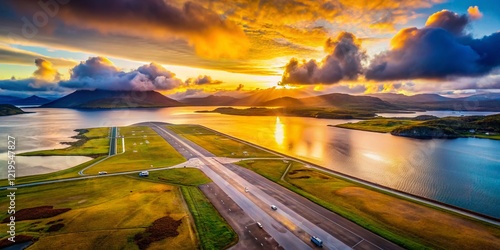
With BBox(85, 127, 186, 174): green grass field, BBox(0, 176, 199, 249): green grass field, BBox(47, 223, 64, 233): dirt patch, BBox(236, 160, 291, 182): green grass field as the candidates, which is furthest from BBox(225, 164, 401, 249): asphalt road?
BBox(85, 127, 186, 174): green grass field

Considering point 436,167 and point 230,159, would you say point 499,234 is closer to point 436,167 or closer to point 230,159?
point 436,167

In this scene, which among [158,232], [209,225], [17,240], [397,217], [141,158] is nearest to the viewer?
[17,240]

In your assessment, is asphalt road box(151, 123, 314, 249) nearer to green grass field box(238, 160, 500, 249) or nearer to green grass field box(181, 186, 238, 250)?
green grass field box(181, 186, 238, 250)

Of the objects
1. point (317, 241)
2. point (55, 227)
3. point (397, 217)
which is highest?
point (397, 217)

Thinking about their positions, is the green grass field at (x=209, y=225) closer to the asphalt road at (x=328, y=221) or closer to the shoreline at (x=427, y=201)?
the asphalt road at (x=328, y=221)

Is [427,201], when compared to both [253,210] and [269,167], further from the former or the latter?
[269,167]

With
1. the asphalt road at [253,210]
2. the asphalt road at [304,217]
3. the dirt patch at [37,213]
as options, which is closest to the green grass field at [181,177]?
the asphalt road at [253,210]

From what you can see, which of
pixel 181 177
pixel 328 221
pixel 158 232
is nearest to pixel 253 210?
pixel 328 221
